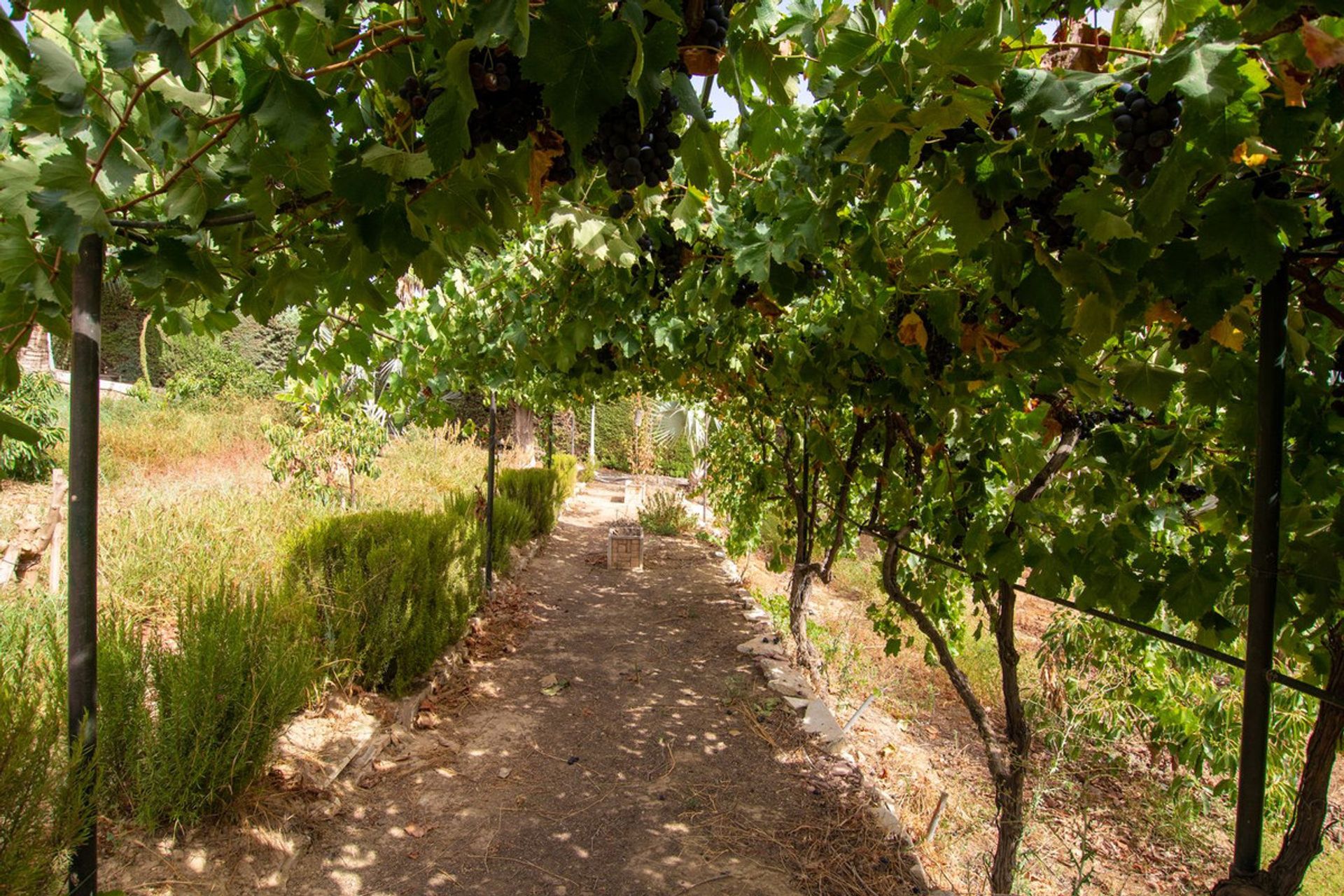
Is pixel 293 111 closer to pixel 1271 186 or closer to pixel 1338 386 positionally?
pixel 1271 186

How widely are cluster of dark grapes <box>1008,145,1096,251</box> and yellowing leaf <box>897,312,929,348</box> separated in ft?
2.03

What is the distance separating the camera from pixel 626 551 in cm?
848

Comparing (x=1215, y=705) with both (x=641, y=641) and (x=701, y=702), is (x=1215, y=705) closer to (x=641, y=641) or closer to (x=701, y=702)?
(x=701, y=702)

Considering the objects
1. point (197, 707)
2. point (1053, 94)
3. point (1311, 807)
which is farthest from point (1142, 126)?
point (197, 707)

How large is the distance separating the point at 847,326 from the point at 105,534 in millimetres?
5092

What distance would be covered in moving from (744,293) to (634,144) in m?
1.54

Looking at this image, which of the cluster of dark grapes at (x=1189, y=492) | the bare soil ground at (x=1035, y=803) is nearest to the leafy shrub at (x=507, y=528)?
the bare soil ground at (x=1035, y=803)

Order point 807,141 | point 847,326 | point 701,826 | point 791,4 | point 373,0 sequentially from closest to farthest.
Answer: point 791,4
point 373,0
point 807,141
point 847,326
point 701,826

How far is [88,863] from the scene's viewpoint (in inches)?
60.6

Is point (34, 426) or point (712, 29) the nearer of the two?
point (712, 29)

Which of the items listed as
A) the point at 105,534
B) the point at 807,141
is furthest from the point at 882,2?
the point at 105,534

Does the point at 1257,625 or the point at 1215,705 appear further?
the point at 1215,705

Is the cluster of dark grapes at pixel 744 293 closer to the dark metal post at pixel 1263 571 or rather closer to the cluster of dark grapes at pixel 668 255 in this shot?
the cluster of dark grapes at pixel 668 255

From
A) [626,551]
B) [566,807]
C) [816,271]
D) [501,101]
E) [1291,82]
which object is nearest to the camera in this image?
[1291,82]
